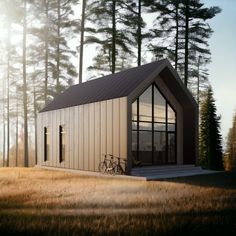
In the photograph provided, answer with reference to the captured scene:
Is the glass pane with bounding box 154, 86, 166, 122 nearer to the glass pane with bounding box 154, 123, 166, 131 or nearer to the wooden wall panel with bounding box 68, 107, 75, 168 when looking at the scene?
the glass pane with bounding box 154, 123, 166, 131

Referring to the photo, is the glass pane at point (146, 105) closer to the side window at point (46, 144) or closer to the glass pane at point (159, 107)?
the glass pane at point (159, 107)

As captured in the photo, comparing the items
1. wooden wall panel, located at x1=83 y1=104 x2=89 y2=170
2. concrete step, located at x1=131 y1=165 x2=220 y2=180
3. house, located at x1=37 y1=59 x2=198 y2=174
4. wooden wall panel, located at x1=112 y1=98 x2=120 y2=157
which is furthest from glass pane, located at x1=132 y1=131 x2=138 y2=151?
wooden wall panel, located at x1=83 y1=104 x2=89 y2=170

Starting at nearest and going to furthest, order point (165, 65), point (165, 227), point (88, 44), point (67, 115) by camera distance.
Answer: point (165, 227)
point (165, 65)
point (67, 115)
point (88, 44)

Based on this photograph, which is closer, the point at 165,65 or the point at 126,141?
the point at 126,141

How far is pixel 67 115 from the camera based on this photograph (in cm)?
1916

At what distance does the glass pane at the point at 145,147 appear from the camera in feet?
54.2

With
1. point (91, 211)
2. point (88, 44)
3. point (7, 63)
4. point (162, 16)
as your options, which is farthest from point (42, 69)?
point (91, 211)

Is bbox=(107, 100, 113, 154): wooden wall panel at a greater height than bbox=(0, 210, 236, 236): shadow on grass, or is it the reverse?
bbox=(107, 100, 113, 154): wooden wall panel

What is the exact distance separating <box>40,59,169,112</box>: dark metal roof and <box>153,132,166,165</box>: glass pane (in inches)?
124

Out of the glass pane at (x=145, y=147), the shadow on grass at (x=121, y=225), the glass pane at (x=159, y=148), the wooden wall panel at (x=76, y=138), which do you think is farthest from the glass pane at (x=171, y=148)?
the shadow on grass at (x=121, y=225)

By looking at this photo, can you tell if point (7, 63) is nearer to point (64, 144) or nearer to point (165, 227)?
point (64, 144)

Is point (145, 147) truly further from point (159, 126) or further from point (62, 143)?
point (62, 143)

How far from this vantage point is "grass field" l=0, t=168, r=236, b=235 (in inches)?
230

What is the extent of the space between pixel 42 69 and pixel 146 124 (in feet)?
57.7
